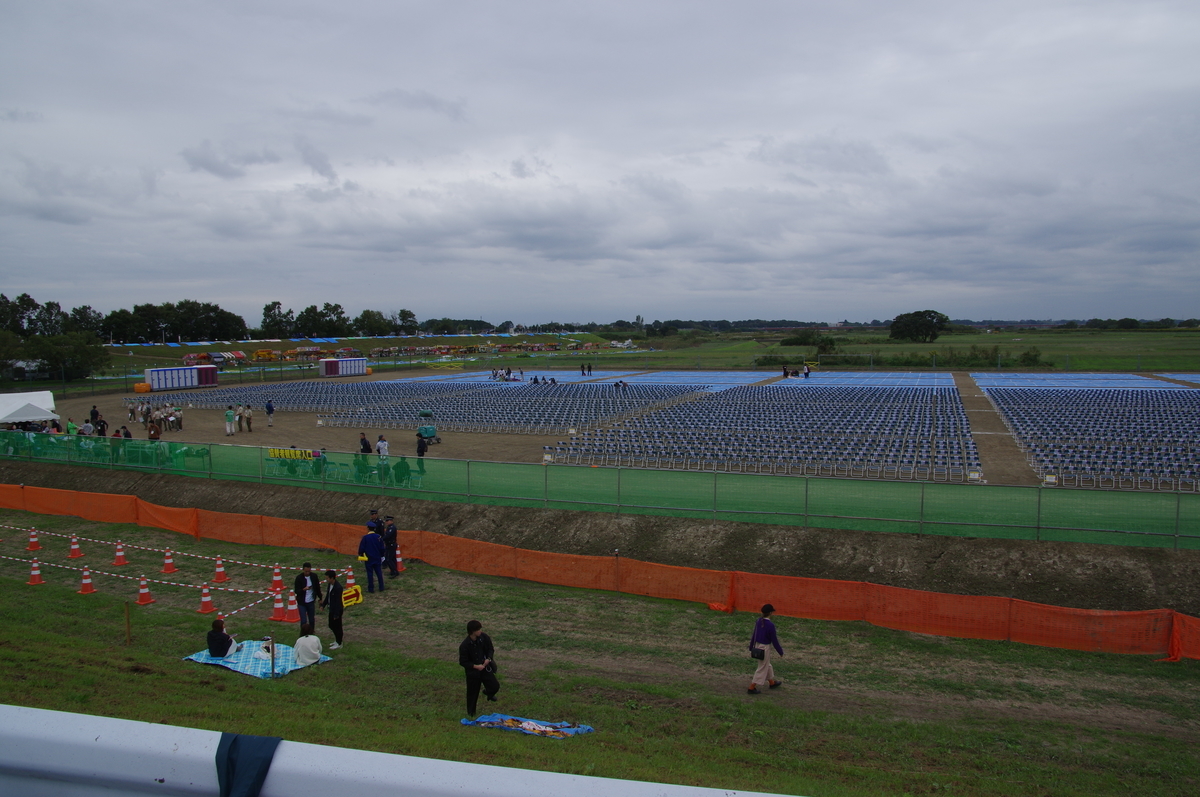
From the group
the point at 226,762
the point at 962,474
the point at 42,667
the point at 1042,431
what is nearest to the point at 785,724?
the point at 226,762

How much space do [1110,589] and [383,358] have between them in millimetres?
84221

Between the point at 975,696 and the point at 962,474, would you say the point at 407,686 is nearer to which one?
the point at 975,696

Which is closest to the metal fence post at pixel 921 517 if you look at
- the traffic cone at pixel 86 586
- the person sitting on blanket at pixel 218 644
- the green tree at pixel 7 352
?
the person sitting on blanket at pixel 218 644

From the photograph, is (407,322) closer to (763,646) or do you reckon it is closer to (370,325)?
(370,325)

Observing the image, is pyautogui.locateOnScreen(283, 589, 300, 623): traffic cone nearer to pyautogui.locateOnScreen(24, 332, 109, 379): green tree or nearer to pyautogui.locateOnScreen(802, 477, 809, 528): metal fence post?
pyautogui.locateOnScreen(802, 477, 809, 528): metal fence post

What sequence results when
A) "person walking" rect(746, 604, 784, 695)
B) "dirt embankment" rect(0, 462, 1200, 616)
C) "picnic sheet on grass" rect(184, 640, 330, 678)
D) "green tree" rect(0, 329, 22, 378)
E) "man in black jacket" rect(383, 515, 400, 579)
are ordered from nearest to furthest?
"person walking" rect(746, 604, 784, 695) → "picnic sheet on grass" rect(184, 640, 330, 678) → "dirt embankment" rect(0, 462, 1200, 616) → "man in black jacket" rect(383, 515, 400, 579) → "green tree" rect(0, 329, 22, 378)

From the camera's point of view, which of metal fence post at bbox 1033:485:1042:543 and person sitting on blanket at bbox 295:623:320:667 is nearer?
person sitting on blanket at bbox 295:623:320:667

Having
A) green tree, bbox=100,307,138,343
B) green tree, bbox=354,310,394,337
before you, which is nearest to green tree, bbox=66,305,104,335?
green tree, bbox=100,307,138,343

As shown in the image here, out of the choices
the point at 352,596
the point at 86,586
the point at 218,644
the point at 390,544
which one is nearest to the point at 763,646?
the point at 352,596

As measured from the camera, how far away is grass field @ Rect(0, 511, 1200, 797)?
22.6 ft

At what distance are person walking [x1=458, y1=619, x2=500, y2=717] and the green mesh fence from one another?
833 centimetres

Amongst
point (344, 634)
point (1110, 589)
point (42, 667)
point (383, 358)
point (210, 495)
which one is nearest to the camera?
point (42, 667)

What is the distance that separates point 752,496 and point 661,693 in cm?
716

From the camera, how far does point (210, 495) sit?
2077cm
